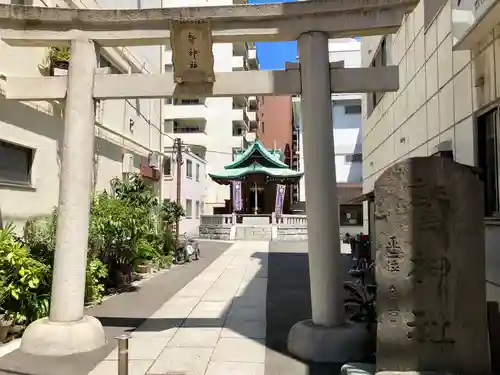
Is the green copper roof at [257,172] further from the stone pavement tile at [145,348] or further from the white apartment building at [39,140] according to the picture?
the stone pavement tile at [145,348]

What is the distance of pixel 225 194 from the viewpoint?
42.5 m

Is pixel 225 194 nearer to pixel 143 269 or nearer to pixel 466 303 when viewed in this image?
pixel 143 269

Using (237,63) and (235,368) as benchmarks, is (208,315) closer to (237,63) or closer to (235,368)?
(235,368)

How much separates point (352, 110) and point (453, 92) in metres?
23.5

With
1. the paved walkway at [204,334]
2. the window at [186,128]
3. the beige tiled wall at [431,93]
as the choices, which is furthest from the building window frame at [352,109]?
the paved walkway at [204,334]

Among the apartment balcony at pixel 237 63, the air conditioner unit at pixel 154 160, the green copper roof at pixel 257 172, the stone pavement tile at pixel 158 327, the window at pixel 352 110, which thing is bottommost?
the stone pavement tile at pixel 158 327

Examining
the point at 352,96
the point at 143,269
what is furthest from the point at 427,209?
the point at 352,96

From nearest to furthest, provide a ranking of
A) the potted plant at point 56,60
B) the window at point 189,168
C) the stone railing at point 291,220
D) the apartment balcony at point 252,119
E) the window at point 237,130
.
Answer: the potted plant at point 56,60 → the stone railing at point 291,220 → the window at point 189,168 → the window at point 237,130 → the apartment balcony at point 252,119

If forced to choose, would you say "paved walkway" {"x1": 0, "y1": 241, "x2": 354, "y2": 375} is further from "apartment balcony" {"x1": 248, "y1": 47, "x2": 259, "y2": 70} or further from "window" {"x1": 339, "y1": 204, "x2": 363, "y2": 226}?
"apartment balcony" {"x1": 248, "y1": 47, "x2": 259, "y2": 70}

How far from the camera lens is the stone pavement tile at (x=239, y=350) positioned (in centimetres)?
640

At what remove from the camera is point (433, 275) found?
4891mm

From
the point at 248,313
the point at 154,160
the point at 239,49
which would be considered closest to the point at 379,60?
the point at 154,160

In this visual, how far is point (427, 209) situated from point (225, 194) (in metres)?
37.8

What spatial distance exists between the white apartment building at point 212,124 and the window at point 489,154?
112 feet
